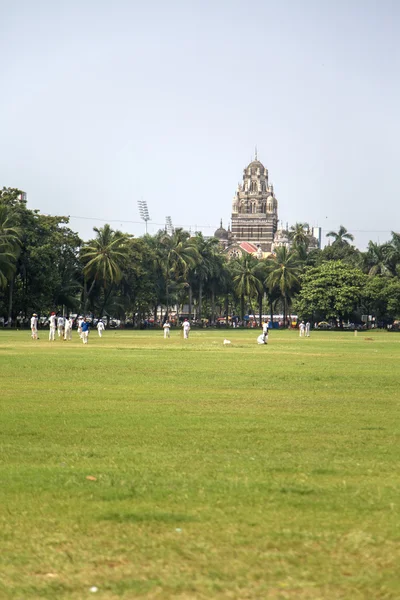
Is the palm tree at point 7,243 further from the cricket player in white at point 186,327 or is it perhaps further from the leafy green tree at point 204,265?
the leafy green tree at point 204,265

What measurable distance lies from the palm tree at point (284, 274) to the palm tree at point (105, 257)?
27.9m

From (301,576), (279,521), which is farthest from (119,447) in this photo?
(301,576)

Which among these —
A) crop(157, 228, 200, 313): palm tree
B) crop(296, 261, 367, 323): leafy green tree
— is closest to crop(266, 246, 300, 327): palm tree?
crop(296, 261, 367, 323): leafy green tree

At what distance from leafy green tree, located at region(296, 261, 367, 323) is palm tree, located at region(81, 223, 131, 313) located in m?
25.5

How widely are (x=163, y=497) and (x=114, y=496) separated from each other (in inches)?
20.3

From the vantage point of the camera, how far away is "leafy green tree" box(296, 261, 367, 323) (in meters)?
118

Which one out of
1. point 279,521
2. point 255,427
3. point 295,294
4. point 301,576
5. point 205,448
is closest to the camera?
point 301,576

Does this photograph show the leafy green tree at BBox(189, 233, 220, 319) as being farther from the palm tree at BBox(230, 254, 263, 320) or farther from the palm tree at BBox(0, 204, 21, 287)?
the palm tree at BBox(0, 204, 21, 287)

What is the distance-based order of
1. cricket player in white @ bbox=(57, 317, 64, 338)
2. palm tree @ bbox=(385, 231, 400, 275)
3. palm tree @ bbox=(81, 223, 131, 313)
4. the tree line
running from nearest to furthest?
cricket player in white @ bbox=(57, 317, 64, 338)
the tree line
palm tree @ bbox=(81, 223, 131, 313)
palm tree @ bbox=(385, 231, 400, 275)

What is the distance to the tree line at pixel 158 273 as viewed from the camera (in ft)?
315

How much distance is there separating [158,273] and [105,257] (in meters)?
21.7

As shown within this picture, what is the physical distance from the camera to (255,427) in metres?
15.1

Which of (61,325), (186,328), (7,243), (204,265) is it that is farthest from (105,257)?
(61,325)

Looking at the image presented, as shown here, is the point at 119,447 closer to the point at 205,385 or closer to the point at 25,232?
the point at 205,385
